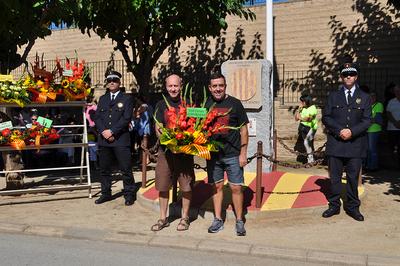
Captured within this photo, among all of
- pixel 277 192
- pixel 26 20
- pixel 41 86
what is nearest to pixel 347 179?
pixel 277 192

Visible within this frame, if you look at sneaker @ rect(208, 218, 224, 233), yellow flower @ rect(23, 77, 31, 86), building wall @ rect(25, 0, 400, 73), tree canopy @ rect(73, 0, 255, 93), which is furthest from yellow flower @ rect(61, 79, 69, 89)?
building wall @ rect(25, 0, 400, 73)

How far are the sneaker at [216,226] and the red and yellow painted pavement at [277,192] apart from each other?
719mm

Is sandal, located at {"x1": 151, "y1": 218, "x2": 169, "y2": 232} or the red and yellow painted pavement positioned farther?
the red and yellow painted pavement

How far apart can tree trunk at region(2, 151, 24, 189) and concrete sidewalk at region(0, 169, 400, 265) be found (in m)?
0.60

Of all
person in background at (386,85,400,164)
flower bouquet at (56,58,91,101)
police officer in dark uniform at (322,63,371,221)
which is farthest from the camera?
person in background at (386,85,400,164)

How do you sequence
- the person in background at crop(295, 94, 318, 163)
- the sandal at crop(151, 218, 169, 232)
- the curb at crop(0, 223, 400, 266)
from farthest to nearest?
the person in background at crop(295, 94, 318, 163)
the sandal at crop(151, 218, 169, 232)
the curb at crop(0, 223, 400, 266)

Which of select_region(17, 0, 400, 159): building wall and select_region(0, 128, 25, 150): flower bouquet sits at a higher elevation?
select_region(17, 0, 400, 159): building wall

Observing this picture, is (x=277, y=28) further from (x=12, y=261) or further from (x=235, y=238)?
(x=12, y=261)

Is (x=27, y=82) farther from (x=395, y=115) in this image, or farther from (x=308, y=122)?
(x=395, y=115)

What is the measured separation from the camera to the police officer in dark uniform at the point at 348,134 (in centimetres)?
616

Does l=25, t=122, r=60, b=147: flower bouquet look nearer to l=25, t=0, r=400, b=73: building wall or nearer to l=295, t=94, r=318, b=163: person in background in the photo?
l=295, t=94, r=318, b=163: person in background

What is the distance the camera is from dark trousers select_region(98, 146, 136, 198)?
7.25 metres

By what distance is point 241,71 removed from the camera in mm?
8836

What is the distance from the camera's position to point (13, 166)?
815cm
